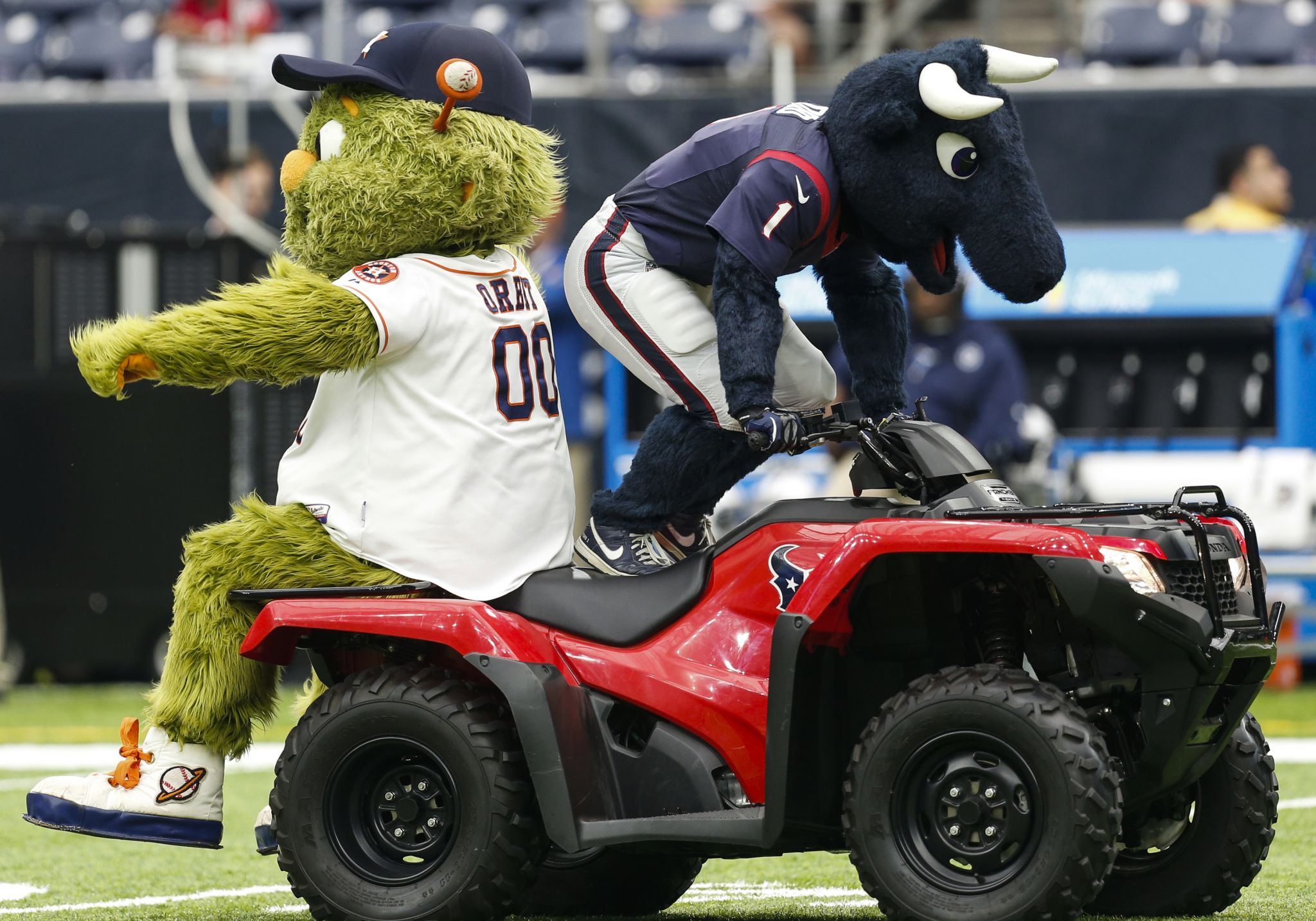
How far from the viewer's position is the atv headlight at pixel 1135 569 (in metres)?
3.62

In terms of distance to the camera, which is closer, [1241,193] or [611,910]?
[611,910]

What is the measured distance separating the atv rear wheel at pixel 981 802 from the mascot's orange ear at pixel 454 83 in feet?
5.27

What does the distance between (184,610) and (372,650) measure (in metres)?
0.41

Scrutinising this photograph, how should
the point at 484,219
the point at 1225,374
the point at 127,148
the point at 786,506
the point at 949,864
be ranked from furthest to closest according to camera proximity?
the point at 127,148 < the point at 1225,374 < the point at 484,219 < the point at 786,506 < the point at 949,864

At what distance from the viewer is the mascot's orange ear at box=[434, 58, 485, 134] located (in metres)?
4.33

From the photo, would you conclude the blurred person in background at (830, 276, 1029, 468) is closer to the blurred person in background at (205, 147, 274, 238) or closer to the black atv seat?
the black atv seat

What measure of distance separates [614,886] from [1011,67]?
202 centimetres

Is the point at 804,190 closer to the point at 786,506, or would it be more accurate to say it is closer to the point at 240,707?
the point at 786,506

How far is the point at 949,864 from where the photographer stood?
148 inches

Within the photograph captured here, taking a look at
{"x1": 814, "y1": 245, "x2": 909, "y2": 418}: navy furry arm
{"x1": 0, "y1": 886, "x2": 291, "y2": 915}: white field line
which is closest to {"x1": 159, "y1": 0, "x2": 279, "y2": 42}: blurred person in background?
{"x1": 0, "y1": 886, "x2": 291, "y2": 915}: white field line

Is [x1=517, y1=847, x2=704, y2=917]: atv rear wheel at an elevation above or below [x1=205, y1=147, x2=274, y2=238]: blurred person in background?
below

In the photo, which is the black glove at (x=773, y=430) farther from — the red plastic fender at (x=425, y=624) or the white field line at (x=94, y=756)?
the white field line at (x=94, y=756)

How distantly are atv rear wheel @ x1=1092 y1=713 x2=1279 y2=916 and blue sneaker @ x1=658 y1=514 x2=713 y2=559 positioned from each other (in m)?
1.13

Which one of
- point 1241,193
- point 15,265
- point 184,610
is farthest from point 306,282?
point 1241,193
